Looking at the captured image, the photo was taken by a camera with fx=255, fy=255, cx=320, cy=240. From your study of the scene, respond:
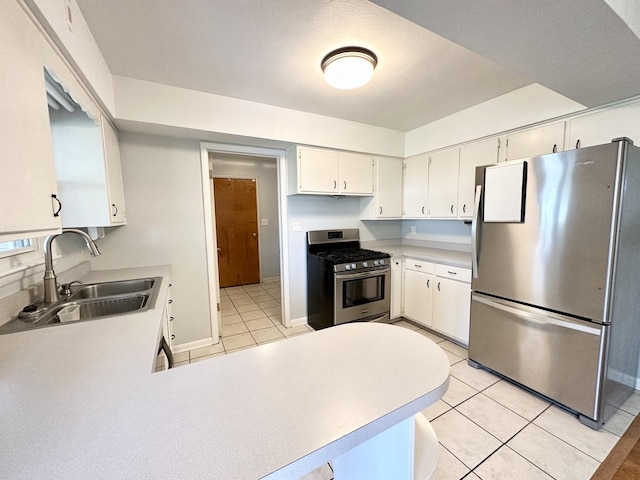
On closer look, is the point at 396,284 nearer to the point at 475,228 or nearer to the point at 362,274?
the point at 362,274

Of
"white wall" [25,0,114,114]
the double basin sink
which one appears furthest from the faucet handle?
"white wall" [25,0,114,114]

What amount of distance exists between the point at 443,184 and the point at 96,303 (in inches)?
128

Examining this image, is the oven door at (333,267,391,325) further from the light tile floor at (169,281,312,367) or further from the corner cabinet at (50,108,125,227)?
the corner cabinet at (50,108,125,227)

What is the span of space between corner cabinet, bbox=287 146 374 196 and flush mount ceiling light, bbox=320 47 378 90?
1.02 metres

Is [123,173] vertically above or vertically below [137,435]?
above

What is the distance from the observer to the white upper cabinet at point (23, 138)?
734 millimetres

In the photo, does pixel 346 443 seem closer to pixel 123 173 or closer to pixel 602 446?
pixel 602 446

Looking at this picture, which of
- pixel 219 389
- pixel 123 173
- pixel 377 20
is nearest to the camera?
pixel 219 389

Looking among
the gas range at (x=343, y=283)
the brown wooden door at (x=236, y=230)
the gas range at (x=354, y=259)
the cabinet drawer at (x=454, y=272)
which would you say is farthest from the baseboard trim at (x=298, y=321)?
the brown wooden door at (x=236, y=230)

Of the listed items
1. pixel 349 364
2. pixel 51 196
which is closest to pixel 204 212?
pixel 51 196

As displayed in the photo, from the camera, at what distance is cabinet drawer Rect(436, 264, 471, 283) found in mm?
2414

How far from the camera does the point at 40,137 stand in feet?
2.91

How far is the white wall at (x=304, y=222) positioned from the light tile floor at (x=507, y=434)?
1420 mm

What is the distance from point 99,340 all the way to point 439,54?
2.43 metres
